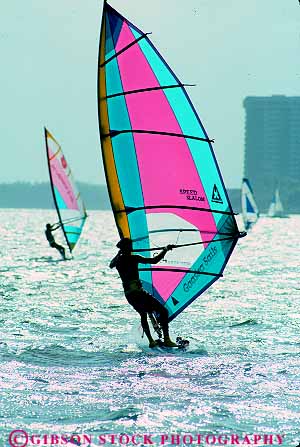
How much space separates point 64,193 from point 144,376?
21983 millimetres

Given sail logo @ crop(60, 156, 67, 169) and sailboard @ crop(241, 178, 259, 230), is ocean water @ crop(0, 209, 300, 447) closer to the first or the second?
sail logo @ crop(60, 156, 67, 169)

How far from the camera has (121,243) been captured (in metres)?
10.1

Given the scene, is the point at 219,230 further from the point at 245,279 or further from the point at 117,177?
the point at 245,279

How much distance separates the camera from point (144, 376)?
8914mm

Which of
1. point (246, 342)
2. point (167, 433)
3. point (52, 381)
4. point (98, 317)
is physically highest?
point (167, 433)

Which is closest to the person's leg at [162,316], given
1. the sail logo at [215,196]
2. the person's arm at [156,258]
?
the person's arm at [156,258]

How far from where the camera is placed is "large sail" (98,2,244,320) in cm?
1091

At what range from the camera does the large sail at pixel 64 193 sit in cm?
2905

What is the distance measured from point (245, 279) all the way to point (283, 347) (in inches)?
605

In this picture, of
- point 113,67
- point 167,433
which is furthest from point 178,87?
point 167,433

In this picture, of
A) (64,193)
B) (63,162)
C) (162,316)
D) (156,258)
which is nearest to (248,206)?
(64,193)

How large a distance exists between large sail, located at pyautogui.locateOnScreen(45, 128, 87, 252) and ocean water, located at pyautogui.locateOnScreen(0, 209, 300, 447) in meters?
11.7

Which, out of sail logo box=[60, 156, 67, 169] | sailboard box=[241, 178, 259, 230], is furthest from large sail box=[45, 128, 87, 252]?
sailboard box=[241, 178, 259, 230]

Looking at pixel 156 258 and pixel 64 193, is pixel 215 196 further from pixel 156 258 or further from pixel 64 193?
pixel 64 193
